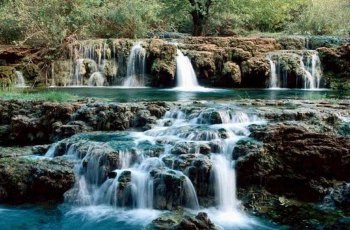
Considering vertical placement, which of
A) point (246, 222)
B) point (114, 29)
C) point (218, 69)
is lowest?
point (246, 222)

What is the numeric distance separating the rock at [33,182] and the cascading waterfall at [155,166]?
24cm

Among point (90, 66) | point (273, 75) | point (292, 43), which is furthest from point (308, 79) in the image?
point (90, 66)

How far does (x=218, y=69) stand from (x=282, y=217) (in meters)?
12.8

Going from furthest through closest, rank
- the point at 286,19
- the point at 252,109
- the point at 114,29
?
the point at 286,19 → the point at 114,29 → the point at 252,109

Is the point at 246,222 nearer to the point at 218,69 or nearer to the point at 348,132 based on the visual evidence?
the point at 348,132

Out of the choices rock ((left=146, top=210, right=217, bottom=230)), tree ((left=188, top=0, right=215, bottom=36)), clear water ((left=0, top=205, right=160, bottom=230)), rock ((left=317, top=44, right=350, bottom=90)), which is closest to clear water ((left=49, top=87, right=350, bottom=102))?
rock ((left=317, top=44, right=350, bottom=90))

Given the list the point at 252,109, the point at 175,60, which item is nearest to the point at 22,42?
the point at 175,60

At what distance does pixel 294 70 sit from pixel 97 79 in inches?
327

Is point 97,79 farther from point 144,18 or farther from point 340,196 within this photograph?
point 340,196

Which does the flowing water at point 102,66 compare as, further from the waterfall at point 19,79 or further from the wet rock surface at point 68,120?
the wet rock surface at point 68,120

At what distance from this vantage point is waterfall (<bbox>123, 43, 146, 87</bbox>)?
19.4 metres

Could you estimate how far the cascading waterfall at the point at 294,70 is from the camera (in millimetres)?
18672

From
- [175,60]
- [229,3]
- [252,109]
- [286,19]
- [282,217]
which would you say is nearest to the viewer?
[282,217]

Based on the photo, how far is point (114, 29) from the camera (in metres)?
23.2
